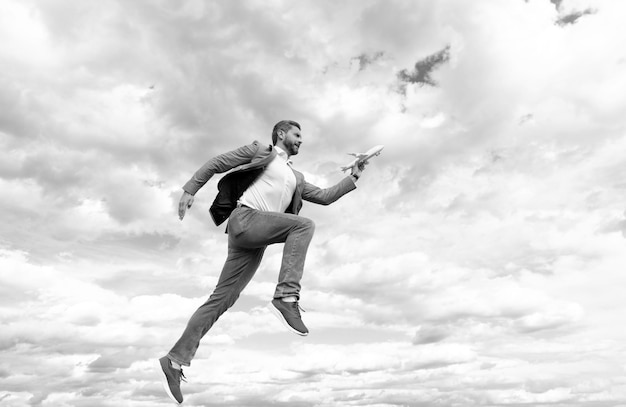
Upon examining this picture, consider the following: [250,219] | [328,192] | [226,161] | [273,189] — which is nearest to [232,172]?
[226,161]

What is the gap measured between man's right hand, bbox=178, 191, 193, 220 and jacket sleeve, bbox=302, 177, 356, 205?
1.95 m

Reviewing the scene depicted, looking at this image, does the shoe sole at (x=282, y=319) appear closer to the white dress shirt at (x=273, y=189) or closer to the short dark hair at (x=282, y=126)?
the white dress shirt at (x=273, y=189)

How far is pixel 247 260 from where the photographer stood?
851cm

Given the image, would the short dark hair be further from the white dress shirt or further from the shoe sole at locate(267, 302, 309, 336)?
the shoe sole at locate(267, 302, 309, 336)

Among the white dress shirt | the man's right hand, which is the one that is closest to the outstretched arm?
the white dress shirt

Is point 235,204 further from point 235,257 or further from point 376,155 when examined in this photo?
point 376,155

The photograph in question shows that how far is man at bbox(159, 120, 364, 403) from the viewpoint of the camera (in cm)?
774

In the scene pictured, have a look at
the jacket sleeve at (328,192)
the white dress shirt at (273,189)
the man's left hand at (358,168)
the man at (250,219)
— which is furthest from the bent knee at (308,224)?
the man's left hand at (358,168)

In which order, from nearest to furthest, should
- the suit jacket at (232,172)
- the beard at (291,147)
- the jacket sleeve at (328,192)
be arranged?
the suit jacket at (232,172), the beard at (291,147), the jacket sleeve at (328,192)

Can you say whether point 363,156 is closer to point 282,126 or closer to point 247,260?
point 282,126

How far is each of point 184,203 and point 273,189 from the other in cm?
131

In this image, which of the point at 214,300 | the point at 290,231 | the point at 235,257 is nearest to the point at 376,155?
the point at 290,231

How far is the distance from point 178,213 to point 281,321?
2.15 meters

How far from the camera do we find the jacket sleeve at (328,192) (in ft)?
29.8
